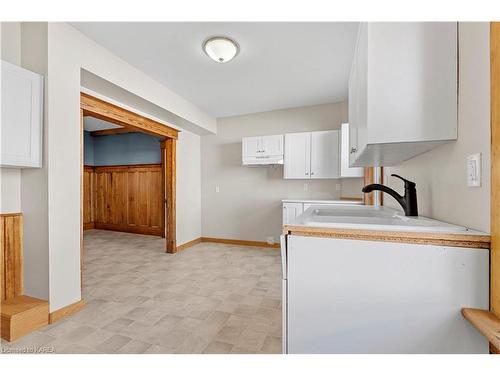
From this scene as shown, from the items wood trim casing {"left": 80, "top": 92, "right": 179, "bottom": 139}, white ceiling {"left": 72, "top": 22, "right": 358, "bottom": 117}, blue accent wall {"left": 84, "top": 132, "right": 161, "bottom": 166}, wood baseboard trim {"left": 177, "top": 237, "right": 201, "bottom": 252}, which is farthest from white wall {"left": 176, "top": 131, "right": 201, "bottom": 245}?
blue accent wall {"left": 84, "top": 132, "right": 161, "bottom": 166}

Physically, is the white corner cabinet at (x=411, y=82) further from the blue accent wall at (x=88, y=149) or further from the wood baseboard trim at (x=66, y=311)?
the blue accent wall at (x=88, y=149)

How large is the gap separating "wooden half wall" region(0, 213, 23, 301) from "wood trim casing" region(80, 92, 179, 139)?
3.92ft

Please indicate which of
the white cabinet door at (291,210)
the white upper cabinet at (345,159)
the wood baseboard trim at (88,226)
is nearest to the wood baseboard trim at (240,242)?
the white cabinet door at (291,210)

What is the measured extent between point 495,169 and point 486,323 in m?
0.46

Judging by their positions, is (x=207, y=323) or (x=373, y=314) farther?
(x=207, y=323)

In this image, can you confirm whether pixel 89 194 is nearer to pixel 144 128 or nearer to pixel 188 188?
pixel 188 188

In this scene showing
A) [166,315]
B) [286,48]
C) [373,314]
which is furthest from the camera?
[286,48]

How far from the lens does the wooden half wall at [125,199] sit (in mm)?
5324

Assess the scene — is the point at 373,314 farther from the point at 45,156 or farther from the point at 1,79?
the point at 1,79

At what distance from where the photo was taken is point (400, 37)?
98 centimetres

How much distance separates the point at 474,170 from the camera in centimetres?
81

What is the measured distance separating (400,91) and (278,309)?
1877 millimetres

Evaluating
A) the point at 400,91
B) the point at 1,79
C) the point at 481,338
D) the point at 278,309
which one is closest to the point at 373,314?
the point at 481,338
